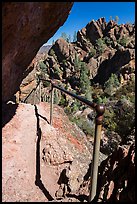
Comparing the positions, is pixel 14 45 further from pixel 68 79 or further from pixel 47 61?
pixel 47 61

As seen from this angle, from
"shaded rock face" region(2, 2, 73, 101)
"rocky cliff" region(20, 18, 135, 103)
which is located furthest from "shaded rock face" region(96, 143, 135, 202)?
"rocky cliff" region(20, 18, 135, 103)

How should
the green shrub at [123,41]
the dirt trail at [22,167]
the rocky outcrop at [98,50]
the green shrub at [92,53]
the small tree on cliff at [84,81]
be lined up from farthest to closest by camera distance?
1. the green shrub at [92,53]
2. the green shrub at [123,41]
3. the rocky outcrop at [98,50]
4. the small tree on cliff at [84,81]
5. the dirt trail at [22,167]

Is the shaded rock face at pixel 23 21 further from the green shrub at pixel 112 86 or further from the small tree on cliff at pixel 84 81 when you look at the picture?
the small tree on cliff at pixel 84 81

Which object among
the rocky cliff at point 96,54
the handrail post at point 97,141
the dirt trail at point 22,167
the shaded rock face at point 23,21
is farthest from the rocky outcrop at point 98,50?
the handrail post at point 97,141

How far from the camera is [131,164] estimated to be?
209cm

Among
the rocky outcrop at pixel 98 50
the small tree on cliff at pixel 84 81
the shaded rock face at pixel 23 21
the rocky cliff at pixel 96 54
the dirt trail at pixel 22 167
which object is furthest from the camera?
the rocky outcrop at pixel 98 50

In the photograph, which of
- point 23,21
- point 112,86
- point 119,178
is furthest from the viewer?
point 112,86

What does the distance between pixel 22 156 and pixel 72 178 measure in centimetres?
126

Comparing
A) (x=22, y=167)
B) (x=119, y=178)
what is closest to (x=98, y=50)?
(x=22, y=167)

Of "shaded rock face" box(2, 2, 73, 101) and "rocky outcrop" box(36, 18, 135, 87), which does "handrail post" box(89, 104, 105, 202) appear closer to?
"shaded rock face" box(2, 2, 73, 101)

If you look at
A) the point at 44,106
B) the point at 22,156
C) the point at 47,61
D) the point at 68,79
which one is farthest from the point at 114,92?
the point at 22,156

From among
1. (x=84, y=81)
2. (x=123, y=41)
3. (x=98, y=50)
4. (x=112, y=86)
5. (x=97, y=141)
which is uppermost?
(x=123, y=41)

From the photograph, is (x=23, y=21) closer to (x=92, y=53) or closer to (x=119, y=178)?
(x=119, y=178)

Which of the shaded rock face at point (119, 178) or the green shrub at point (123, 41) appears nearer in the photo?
the shaded rock face at point (119, 178)
